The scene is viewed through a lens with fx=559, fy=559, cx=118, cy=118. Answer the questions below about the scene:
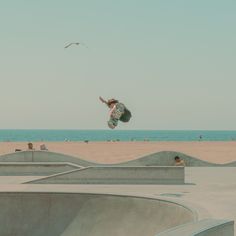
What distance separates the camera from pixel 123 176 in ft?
62.4

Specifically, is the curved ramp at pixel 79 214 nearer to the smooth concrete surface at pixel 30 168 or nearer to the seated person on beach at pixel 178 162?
the smooth concrete surface at pixel 30 168

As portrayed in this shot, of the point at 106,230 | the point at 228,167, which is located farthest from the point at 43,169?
the point at 106,230

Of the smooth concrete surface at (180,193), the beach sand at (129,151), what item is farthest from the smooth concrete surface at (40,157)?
the beach sand at (129,151)

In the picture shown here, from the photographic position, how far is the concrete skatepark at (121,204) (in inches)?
426

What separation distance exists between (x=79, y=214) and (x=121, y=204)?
1.08 metres

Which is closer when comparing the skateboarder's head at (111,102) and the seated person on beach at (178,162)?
the skateboarder's head at (111,102)

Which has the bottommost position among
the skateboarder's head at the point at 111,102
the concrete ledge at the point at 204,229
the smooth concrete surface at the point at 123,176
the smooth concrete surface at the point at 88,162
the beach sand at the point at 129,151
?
the concrete ledge at the point at 204,229

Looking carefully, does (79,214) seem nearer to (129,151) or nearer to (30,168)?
(30,168)

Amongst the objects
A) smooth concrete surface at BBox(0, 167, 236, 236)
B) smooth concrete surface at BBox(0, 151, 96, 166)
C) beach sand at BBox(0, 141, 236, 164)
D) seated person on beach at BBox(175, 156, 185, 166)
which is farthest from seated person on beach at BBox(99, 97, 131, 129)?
beach sand at BBox(0, 141, 236, 164)

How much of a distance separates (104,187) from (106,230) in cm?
552

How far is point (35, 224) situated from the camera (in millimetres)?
13305

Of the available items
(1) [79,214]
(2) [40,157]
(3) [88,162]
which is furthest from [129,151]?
(1) [79,214]

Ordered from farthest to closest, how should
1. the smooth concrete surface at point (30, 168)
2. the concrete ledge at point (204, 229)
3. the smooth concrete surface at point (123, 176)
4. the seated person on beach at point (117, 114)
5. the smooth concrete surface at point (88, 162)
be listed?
1. the smooth concrete surface at point (88, 162)
2. the smooth concrete surface at point (30, 168)
3. the smooth concrete surface at point (123, 176)
4. the seated person on beach at point (117, 114)
5. the concrete ledge at point (204, 229)

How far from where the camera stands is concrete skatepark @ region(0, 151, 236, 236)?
10828 millimetres
